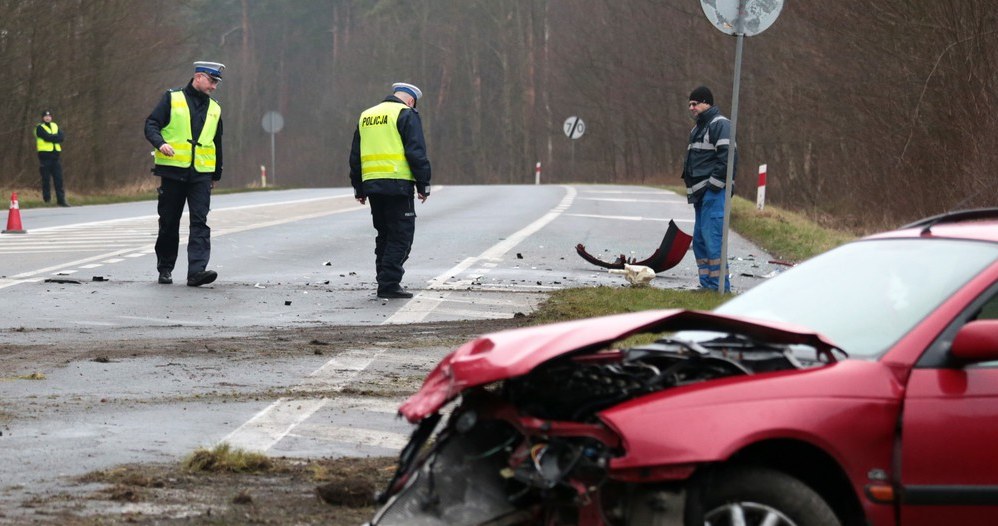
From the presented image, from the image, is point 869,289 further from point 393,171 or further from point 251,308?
point 393,171

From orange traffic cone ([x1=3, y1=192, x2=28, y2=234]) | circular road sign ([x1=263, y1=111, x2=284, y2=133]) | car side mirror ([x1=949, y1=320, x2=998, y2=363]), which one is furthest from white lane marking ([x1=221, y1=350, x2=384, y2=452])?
circular road sign ([x1=263, y1=111, x2=284, y2=133])

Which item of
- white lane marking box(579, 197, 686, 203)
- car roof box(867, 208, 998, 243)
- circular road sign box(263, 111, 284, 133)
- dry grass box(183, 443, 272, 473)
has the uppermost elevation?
car roof box(867, 208, 998, 243)

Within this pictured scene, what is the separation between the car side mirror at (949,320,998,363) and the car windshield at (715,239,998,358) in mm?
275

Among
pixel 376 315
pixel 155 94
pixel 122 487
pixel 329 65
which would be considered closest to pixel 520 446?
pixel 122 487

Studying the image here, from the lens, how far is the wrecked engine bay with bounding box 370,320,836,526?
4266 mm

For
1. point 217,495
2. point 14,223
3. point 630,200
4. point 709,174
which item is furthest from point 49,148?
point 217,495

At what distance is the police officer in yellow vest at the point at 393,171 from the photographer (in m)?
13.7

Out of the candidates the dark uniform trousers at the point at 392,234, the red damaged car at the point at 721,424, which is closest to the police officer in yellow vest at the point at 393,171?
the dark uniform trousers at the point at 392,234

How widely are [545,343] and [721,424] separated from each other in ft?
1.94

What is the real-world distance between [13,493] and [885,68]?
2421 cm

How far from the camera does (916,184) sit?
26.6m

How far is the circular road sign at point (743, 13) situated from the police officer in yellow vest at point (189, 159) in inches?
183

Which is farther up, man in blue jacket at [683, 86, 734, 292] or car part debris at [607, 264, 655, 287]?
man in blue jacket at [683, 86, 734, 292]

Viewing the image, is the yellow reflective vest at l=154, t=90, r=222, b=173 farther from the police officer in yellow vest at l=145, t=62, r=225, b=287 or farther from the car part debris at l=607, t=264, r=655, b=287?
the car part debris at l=607, t=264, r=655, b=287
